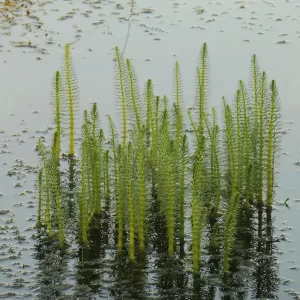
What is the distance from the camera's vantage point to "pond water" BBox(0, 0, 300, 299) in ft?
17.0

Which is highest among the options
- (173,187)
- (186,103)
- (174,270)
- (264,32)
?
(264,32)

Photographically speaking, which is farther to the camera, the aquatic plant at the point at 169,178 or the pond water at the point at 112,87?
the aquatic plant at the point at 169,178

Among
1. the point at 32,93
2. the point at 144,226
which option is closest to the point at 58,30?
the point at 32,93

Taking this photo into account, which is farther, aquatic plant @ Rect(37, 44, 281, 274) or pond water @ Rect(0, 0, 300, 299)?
aquatic plant @ Rect(37, 44, 281, 274)

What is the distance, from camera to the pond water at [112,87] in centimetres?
518

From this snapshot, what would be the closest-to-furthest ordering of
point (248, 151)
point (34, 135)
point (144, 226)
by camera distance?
point (144, 226)
point (248, 151)
point (34, 135)

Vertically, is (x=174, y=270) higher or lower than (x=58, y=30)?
lower

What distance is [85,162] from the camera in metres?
5.79

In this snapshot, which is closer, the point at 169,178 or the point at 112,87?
the point at 169,178

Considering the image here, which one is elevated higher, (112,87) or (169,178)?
(112,87)

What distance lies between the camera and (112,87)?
8.51 m

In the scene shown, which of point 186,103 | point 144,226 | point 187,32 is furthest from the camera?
point 187,32

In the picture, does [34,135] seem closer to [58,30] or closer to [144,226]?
[144,226]

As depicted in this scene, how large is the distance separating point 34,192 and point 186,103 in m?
2.29
